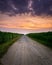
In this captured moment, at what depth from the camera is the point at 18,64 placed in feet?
→ 35.9

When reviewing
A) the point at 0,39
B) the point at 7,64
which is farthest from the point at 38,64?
the point at 0,39

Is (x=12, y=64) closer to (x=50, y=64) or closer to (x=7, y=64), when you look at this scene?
(x=7, y=64)

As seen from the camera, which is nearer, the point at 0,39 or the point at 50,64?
the point at 50,64

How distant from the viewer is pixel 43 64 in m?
10.7

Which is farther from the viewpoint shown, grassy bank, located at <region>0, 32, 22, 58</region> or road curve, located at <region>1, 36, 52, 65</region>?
grassy bank, located at <region>0, 32, 22, 58</region>

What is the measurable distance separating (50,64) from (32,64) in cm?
136

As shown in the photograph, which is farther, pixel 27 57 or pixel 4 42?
pixel 4 42

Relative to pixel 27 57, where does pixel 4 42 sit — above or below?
above

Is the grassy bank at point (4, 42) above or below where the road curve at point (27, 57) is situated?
above

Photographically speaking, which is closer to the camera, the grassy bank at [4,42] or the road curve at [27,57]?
the road curve at [27,57]

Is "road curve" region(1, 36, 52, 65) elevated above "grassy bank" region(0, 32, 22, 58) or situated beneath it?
situated beneath

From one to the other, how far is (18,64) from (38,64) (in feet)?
5.02

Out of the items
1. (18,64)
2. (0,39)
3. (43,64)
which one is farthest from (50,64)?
(0,39)

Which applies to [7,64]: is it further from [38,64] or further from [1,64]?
[38,64]
